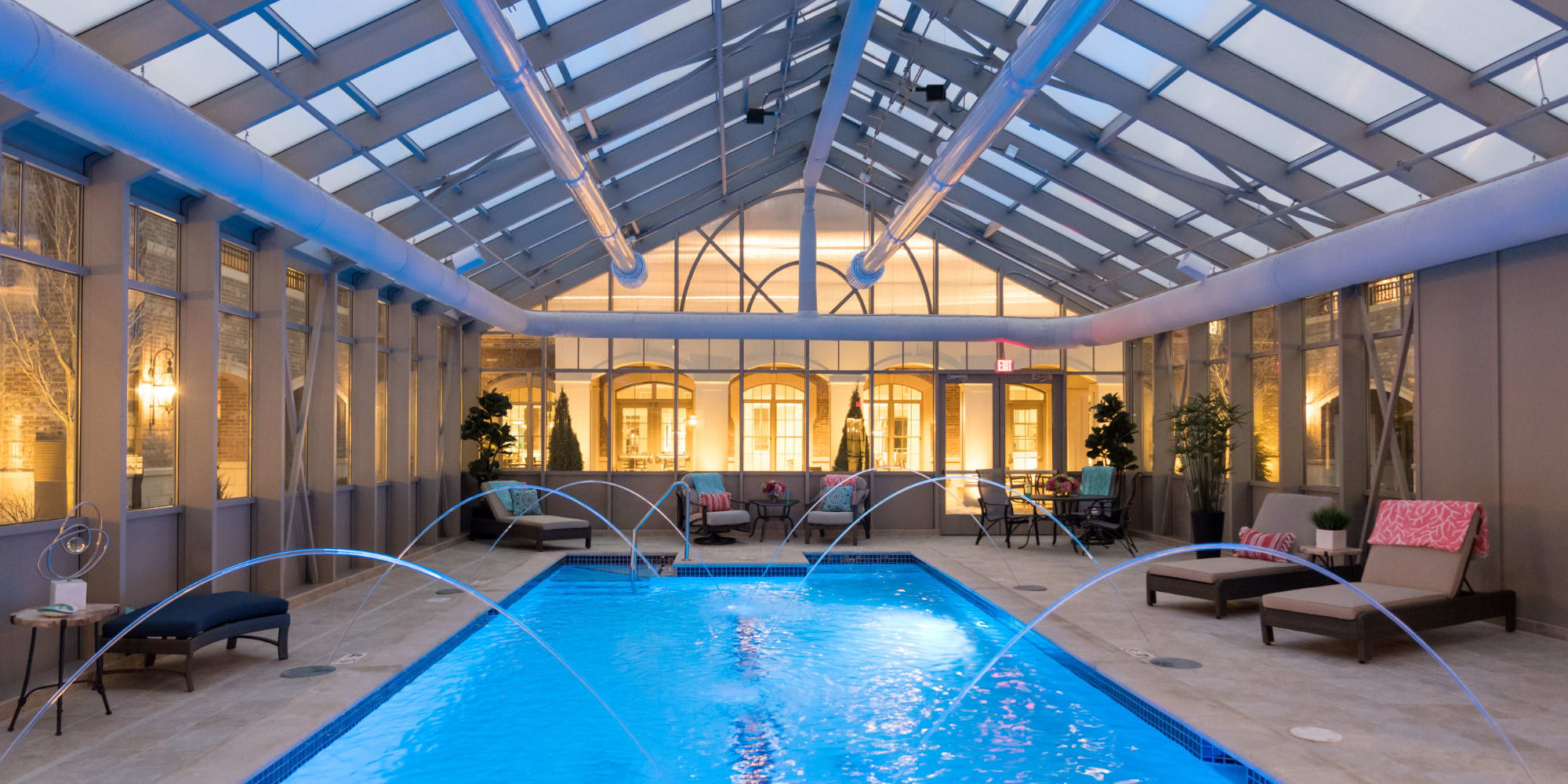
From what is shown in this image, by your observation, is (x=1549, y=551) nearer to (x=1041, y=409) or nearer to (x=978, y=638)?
(x=978, y=638)

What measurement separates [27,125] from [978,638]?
7.16 meters

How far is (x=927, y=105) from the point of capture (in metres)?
10.8

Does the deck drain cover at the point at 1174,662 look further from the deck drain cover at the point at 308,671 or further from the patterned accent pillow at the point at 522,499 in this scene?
the patterned accent pillow at the point at 522,499

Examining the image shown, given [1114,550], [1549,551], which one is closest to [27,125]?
[1549,551]

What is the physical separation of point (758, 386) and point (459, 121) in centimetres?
726

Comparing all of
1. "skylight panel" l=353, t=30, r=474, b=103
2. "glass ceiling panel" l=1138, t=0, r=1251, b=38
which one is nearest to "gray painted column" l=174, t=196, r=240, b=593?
"skylight panel" l=353, t=30, r=474, b=103

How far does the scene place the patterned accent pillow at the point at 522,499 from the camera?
13.4 metres

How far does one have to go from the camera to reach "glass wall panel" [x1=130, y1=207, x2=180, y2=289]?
275 inches

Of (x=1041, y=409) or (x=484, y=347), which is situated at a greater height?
(x=484, y=347)

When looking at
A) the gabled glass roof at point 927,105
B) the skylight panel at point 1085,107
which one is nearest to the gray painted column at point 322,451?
the gabled glass roof at point 927,105

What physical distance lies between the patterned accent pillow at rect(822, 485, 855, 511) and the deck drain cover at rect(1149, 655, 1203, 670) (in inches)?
285

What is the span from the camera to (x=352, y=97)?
7.26 metres

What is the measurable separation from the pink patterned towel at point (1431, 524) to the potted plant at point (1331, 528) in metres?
0.55

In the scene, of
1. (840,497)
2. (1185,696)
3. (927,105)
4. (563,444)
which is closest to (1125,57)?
(927,105)
